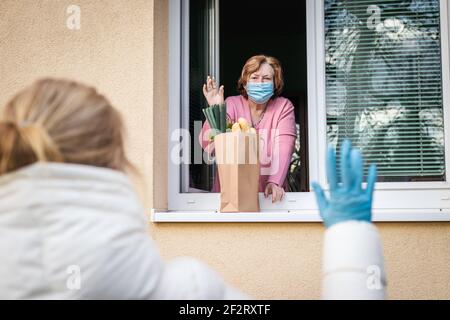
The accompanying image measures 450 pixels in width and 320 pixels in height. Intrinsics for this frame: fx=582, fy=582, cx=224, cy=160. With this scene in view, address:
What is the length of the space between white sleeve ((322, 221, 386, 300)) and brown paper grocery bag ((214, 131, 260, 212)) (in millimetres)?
1765

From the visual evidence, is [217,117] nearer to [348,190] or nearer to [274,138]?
[274,138]

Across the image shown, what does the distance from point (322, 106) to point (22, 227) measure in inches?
101

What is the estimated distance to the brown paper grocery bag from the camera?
3.08 meters

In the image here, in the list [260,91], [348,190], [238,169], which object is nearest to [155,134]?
[238,169]

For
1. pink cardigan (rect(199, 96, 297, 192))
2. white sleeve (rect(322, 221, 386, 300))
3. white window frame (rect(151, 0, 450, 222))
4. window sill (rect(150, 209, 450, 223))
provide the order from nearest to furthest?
white sleeve (rect(322, 221, 386, 300)), window sill (rect(150, 209, 450, 223)), white window frame (rect(151, 0, 450, 222)), pink cardigan (rect(199, 96, 297, 192))

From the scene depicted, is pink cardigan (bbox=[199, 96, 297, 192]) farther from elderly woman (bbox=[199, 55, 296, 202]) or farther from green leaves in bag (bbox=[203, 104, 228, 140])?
green leaves in bag (bbox=[203, 104, 228, 140])

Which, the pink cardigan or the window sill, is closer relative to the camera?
the window sill

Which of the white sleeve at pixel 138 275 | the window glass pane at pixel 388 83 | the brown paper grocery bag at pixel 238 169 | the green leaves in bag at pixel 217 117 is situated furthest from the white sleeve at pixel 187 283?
the window glass pane at pixel 388 83

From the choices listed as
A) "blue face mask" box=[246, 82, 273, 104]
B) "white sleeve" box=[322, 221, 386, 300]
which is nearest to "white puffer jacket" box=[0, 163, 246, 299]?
"white sleeve" box=[322, 221, 386, 300]

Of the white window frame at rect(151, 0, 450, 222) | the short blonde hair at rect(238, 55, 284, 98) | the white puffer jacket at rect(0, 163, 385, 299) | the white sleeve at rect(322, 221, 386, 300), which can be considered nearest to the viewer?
the white puffer jacket at rect(0, 163, 385, 299)

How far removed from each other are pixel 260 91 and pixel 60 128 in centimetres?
245

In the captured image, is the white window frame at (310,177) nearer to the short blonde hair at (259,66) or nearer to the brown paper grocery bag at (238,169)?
the brown paper grocery bag at (238,169)

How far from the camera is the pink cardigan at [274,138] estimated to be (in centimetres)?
340

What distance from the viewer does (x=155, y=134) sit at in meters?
3.27
